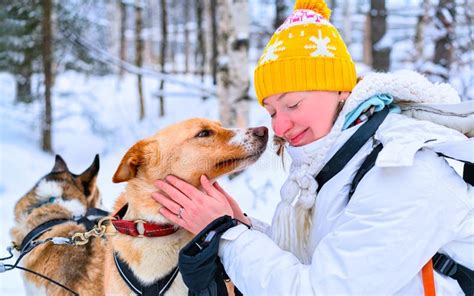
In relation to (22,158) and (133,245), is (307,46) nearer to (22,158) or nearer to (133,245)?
(133,245)

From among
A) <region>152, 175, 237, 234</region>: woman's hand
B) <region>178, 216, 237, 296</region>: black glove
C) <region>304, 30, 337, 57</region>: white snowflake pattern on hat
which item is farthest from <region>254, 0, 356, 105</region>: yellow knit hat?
<region>178, 216, 237, 296</region>: black glove

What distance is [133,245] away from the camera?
80.0 inches

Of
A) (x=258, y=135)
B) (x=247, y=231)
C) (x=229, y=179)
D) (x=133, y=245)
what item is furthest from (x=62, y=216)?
(x=229, y=179)

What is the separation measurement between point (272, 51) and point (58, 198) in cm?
215

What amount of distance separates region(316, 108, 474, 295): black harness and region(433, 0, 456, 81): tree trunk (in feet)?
23.5

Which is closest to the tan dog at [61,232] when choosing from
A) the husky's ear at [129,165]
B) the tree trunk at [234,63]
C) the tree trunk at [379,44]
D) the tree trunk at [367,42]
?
the husky's ear at [129,165]

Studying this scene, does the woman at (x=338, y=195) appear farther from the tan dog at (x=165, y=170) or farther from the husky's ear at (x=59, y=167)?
the husky's ear at (x=59, y=167)

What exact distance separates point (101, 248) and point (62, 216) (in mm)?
533

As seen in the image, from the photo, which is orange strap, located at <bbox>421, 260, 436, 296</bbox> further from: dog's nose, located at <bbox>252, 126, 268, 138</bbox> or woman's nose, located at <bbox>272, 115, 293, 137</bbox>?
dog's nose, located at <bbox>252, 126, 268, 138</bbox>

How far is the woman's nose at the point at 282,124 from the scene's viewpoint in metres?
1.67

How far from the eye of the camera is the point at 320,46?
170 cm

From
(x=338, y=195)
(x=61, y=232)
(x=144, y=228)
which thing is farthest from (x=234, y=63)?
(x=338, y=195)

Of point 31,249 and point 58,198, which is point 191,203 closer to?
point 31,249

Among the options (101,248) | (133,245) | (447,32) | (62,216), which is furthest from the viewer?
(447,32)
